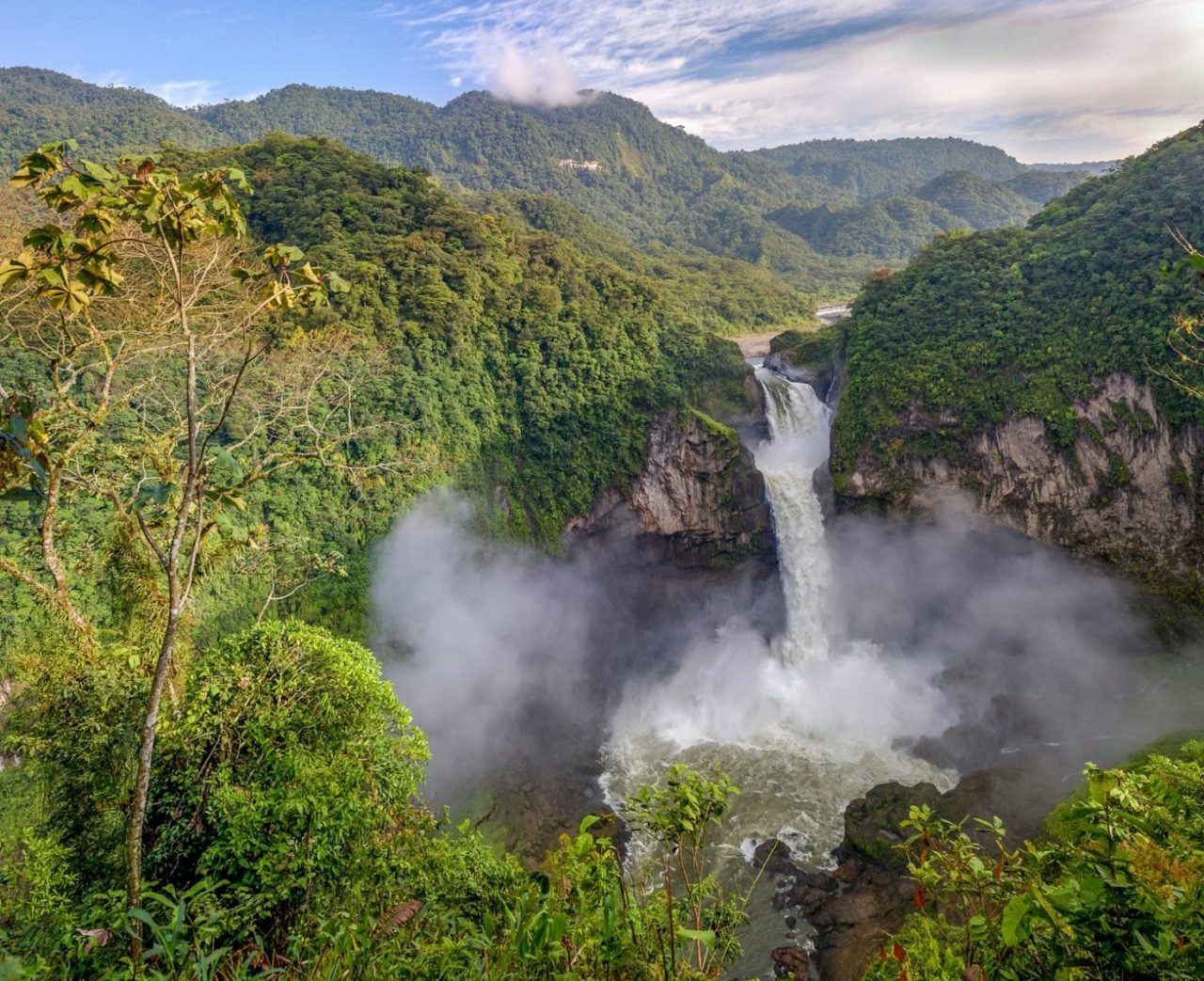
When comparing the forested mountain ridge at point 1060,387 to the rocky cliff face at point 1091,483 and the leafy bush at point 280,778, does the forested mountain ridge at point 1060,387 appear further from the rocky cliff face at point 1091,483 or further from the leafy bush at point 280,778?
the leafy bush at point 280,778

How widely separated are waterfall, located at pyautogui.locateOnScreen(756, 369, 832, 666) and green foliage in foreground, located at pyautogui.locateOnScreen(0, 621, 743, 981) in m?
20.0

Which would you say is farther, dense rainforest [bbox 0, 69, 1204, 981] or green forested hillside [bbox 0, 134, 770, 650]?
green forested hillside [bbox 0, 134, 770, 650]

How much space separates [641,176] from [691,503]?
106 m

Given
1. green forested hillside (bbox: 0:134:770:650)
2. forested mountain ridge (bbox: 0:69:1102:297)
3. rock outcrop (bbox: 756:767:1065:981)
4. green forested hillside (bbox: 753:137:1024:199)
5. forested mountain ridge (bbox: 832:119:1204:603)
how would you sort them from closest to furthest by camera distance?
rock outcrop (bbox: 756:767:1065:981) → forested mountain ridge (bbox: 832:119:1204:603) → green forested hillside (bbox: 0:134:770:650) → forested mountain ridge (bbox: 0:69:1102:297) → green forested hillside (bbox: 753:137:1024:199)

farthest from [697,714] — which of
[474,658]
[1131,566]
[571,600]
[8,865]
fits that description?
[8,865]

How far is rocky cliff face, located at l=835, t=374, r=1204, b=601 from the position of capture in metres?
20.5

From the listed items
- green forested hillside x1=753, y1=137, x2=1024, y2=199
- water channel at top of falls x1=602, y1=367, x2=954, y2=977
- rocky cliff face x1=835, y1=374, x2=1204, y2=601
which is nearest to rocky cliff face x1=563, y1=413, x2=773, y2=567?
water channel at top of falls x1=602, y1=367, x2=954, y2=977

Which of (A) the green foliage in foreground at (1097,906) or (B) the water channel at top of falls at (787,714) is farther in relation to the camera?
(B) the water channel at top of falls at (787,714)

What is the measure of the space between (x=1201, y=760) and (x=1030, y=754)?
31.7 feet

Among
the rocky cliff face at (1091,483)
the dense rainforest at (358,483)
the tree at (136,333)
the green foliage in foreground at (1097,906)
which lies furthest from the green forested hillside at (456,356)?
the green foliage in foreground at (1097,906)

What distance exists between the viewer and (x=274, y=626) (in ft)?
25.4

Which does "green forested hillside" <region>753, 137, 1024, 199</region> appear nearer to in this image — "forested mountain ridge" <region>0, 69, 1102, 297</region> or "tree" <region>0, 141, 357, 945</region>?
"forested mountain ridge" <region>0, 69, 1102, 297</region>

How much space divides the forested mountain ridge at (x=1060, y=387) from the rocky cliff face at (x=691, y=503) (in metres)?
3.84

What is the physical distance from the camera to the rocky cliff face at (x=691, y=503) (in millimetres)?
26219
